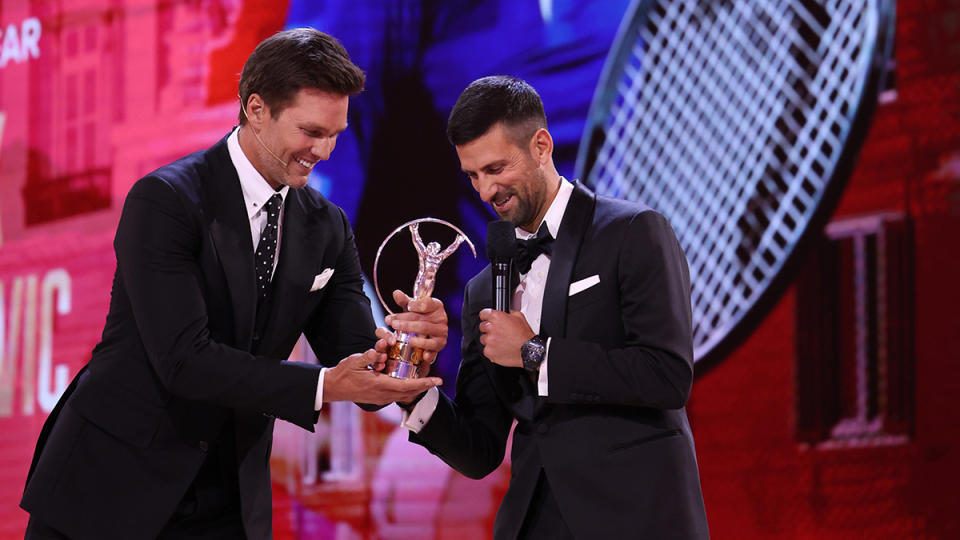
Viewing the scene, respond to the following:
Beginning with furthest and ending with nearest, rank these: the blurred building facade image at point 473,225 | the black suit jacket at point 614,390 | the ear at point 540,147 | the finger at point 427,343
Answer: the blurred building facade image at point 473,225 → the ear at point 540,147 → the finger at point 427,343 → the black suit jacket at point 614,390

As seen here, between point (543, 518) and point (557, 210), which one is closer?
point (543, 518)

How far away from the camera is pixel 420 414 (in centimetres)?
231

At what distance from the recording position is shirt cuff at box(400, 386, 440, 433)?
230 centimetres

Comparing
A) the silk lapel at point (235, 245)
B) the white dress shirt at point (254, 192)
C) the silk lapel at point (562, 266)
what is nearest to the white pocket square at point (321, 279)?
the white dress shirt at point (254, 192)

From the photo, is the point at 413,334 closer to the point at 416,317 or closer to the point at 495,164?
Answer: the point at 416,317

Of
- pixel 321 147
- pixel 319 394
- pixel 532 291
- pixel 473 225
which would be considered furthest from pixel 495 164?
pixel 473 225

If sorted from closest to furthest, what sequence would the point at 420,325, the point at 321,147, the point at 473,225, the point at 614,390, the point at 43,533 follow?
the point at 614,390
the point at 43,533
the point at 420,325
the point at 321,147
the point at 473,225

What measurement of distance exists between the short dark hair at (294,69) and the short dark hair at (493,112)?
0.86 feet

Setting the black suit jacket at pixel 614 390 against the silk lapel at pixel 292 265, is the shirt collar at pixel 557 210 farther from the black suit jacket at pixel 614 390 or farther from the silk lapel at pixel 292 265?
the silk lapel at pixel 292 265

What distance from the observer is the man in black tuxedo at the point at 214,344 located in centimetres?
208

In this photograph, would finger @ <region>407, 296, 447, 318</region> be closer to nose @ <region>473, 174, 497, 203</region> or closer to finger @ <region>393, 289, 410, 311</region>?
finger @ <region>393, 289, 410, 311</region>

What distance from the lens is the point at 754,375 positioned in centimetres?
353

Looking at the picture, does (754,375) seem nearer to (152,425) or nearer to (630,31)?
(630,31)

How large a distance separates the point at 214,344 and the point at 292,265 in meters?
0.29
